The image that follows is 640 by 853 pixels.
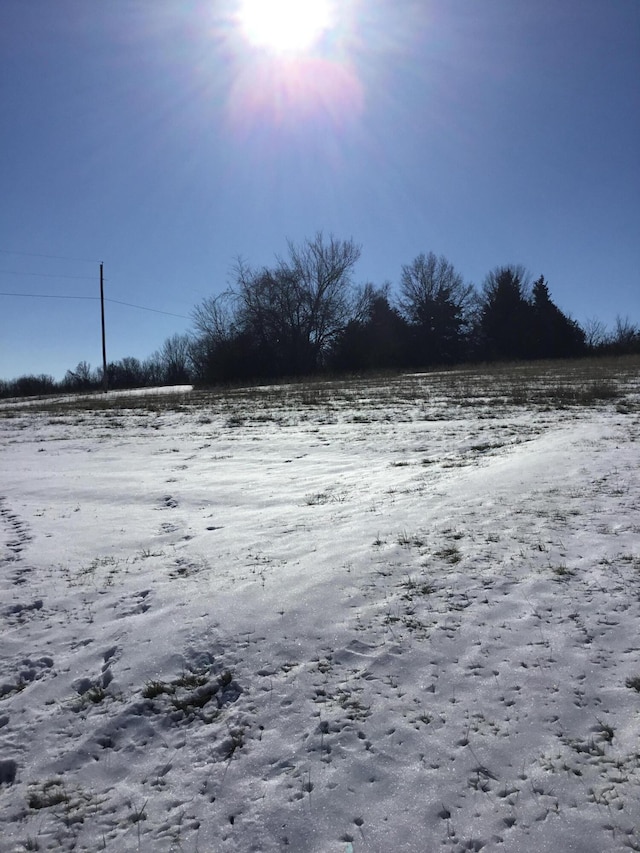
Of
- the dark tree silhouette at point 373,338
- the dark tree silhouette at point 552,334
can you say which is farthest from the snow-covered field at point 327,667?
the dark tree silhouette at point 552,334

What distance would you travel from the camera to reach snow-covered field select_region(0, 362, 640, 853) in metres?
2.16

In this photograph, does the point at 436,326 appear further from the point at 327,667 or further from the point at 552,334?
the point at 327,667

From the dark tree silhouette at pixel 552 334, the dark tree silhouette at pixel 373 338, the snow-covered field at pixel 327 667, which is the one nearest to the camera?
the snow-covered field at pixel 327 667

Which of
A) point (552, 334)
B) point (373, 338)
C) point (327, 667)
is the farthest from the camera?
point (552, 334)

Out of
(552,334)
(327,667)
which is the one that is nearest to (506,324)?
(552,334)

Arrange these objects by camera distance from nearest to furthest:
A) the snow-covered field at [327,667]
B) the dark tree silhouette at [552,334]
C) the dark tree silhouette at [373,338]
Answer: the snow-covered field at [327,667] → the dark tree silhouette at [373,338] → the dark tree silhouette at [552,334]

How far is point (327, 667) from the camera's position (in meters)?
3.12

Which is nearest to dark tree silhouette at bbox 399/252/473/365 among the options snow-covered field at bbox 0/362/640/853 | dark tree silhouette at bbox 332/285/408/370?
dark tree silhouette at bbox 332/285/408/370

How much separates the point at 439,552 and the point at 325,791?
2.58 meters

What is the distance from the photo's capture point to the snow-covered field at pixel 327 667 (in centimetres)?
216

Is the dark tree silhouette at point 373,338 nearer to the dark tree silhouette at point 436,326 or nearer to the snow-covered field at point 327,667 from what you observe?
the dark tree silhouette at point 436,326

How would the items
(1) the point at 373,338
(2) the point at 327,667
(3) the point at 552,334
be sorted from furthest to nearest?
(3) the point at 552,334, (1) the point at 373,338, (2) the point at 327,667

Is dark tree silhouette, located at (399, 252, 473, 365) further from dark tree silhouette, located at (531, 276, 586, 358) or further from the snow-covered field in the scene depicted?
the snow-covered field

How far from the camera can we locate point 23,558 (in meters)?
4.99
